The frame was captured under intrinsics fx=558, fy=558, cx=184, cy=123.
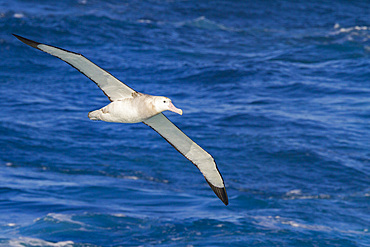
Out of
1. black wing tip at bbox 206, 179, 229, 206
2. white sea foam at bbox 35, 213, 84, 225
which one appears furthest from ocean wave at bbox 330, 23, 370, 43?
black wing tip at bbox 206, 179, 229, 206

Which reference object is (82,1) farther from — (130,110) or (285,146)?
(130,110)

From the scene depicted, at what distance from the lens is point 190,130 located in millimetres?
34125

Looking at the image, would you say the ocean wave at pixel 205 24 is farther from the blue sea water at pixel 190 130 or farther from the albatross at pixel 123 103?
the albatross at pixel 123 103

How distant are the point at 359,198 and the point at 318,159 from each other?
3846 millimetres

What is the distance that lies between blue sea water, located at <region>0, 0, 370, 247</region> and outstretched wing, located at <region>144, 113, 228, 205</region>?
9.42m

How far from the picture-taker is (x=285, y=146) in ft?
105

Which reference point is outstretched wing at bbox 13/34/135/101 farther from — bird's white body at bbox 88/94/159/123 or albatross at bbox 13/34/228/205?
bird's white body at bbox 88/94/159/123

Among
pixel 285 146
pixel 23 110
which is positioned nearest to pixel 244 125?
pixel 285 146

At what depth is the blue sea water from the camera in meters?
25.1

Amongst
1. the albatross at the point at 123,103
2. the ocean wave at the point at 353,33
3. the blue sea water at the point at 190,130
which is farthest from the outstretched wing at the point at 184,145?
the ocean wave at the point at 353,33

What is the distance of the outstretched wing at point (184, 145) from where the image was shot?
13.8 meters

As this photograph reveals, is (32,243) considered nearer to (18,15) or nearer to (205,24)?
(18,15)

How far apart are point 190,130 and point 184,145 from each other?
1984 cm

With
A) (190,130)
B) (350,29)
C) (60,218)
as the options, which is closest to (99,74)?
(60,218)
